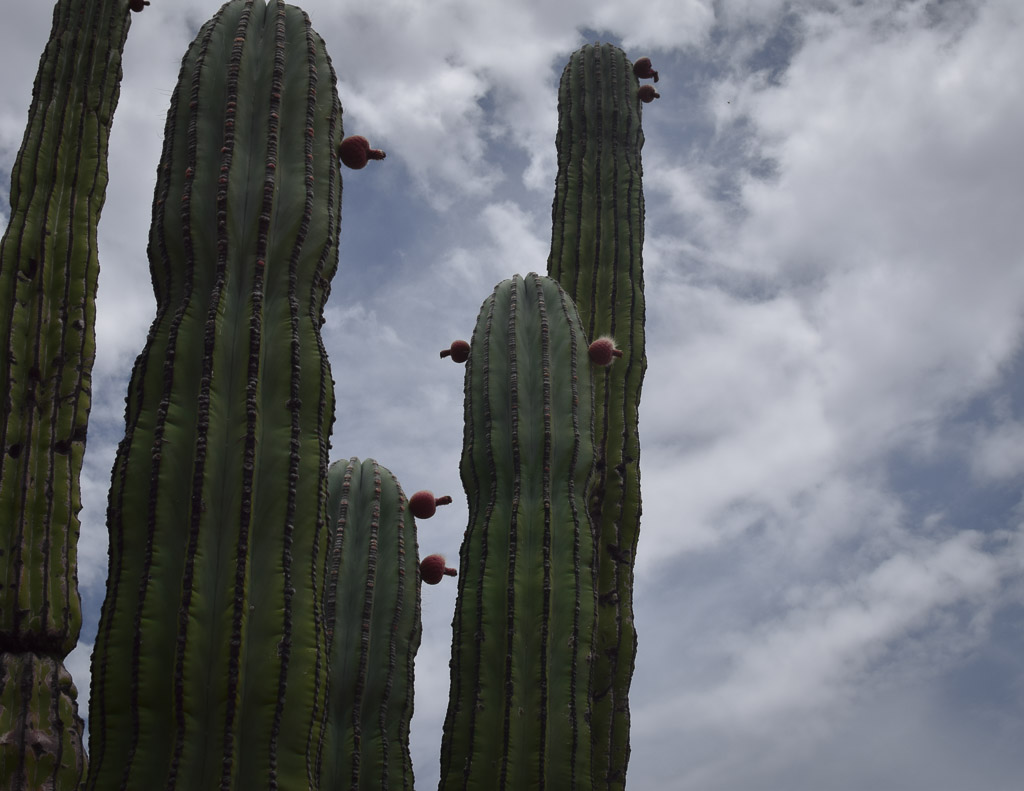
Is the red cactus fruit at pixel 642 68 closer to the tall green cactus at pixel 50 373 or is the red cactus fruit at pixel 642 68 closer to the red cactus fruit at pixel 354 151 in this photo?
the tall green cactus at pixel 50 373

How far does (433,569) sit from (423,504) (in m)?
0.35

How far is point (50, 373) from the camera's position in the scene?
5180 millimetres

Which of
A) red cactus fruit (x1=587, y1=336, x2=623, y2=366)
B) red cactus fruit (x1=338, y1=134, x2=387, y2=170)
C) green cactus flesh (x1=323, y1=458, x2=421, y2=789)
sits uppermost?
red cactus fruit (x1=587, y1=336, x2=623, y2=366)

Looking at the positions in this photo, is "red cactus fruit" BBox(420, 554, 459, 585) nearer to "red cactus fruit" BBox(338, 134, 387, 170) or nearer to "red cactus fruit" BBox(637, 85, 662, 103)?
"red cactus fruit" BBox(338, 134, 387, 170)

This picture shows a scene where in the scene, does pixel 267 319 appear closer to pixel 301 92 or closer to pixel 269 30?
pixel 301 92

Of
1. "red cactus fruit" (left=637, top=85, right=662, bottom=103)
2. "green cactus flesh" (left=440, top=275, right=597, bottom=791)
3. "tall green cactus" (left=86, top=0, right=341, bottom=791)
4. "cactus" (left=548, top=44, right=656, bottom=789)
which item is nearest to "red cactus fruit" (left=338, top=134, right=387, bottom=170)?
"tall green cactus" (left=86, top=0, right=341, bottom=791)

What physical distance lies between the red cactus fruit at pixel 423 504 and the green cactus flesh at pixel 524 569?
0.39 metres

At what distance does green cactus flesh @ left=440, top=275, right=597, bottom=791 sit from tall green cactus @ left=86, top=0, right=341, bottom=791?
5.47ft

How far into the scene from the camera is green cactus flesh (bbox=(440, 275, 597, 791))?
4500 mm

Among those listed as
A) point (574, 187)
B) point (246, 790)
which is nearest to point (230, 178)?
point (246, 790)

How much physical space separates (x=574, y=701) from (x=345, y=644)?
113 centimetres

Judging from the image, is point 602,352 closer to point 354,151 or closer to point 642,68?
point 354,151

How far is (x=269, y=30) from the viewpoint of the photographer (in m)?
3.86

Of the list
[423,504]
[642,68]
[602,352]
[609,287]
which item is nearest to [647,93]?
[642,68]
